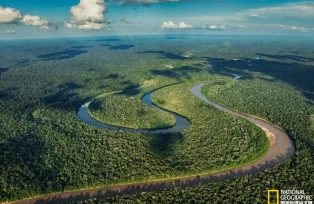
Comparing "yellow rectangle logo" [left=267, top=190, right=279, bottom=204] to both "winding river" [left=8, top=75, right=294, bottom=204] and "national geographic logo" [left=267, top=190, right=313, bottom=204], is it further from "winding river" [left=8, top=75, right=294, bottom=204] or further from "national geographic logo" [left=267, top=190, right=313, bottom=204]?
"winding river" [left=8, top=75, right=294, bottom=204]

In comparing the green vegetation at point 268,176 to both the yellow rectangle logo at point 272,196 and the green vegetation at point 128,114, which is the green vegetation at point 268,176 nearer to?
the yellow rectangle logo at point 272,196

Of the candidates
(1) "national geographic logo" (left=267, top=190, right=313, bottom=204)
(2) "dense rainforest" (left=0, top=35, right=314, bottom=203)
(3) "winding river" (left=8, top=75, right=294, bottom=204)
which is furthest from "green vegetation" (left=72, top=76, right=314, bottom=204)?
(3) "winding river" (left=8, top=75, right=294, bottom=204)

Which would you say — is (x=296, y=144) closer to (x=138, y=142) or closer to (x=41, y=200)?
(x=138, y=142)

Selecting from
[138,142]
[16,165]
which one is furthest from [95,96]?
[16,165]

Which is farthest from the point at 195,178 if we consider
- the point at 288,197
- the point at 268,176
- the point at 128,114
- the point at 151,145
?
the point at 128,114

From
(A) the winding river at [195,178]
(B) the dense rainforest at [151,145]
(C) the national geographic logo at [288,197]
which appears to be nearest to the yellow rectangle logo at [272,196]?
(C) the national geographic logo at [288,197]

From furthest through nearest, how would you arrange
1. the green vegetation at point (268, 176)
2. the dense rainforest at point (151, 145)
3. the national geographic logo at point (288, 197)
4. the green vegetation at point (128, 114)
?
the green vegetation at point (128, 114)
the dense rainforest at point (151, 145)
the green vegetation at point (268, 176)
the national geographic logo at point (288, 197)

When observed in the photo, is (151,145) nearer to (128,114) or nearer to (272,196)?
(128,114)
